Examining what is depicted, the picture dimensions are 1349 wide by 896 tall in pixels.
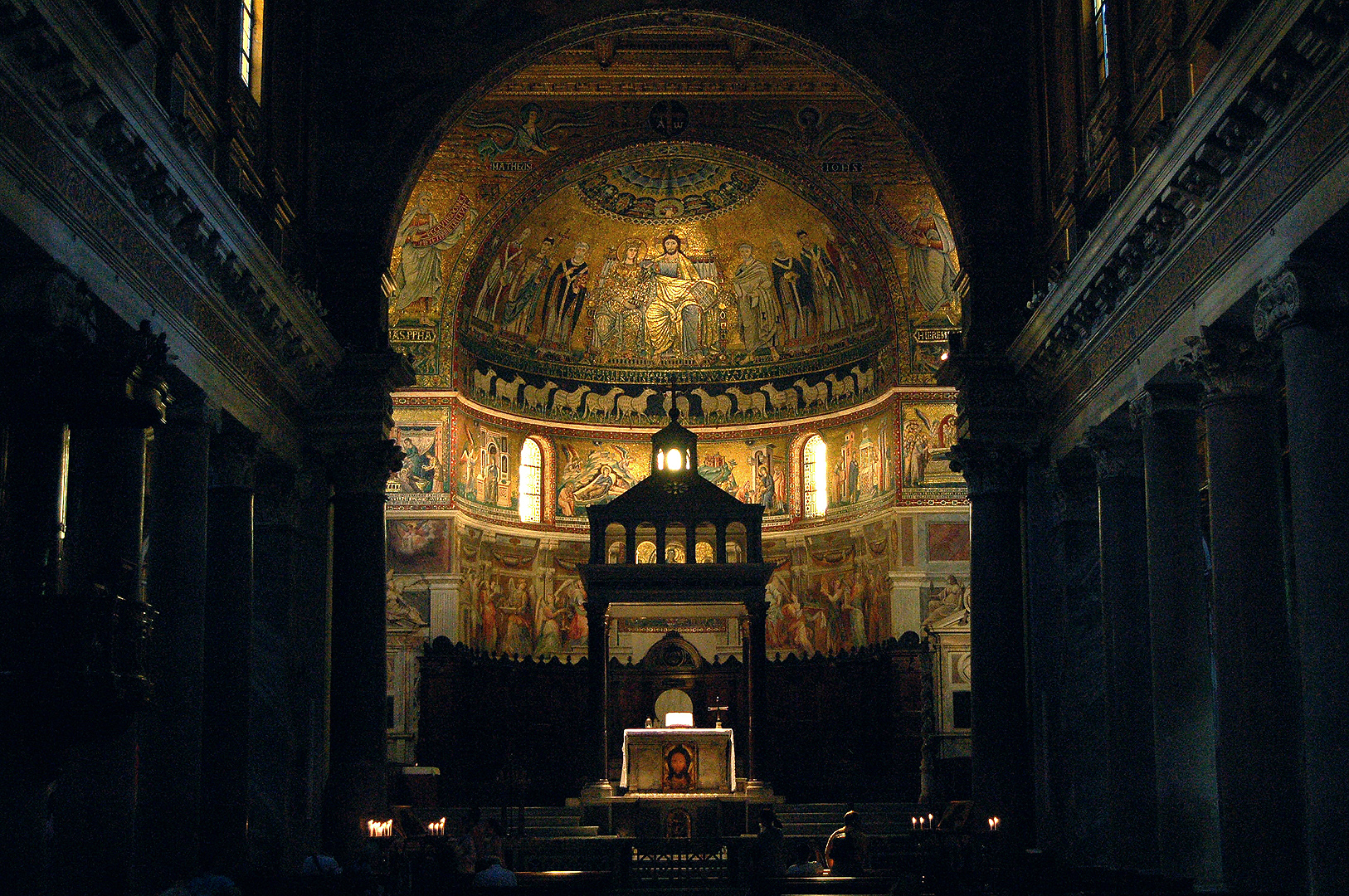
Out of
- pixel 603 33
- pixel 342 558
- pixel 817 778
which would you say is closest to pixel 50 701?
pixel 342 558

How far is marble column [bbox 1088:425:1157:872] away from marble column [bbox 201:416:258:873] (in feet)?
36.7

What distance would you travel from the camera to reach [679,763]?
3038cm

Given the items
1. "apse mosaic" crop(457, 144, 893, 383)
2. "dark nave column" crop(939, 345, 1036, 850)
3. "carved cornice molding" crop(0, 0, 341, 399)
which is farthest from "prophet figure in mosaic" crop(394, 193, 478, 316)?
"dark nave column" crop(939, 345, 1036, 850)

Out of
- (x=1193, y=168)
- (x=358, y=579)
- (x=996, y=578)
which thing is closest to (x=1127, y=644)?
(x=996, y=578)

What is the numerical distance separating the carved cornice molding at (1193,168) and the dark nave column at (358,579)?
990 centimetres

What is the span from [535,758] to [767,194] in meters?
13.9

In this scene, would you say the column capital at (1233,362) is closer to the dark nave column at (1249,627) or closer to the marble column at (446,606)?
the dark nave column at (1249,627)

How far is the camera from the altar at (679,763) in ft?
99.5

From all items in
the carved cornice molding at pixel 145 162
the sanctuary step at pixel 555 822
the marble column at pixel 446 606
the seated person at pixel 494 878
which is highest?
the carved cornice molding at pixel 145 162

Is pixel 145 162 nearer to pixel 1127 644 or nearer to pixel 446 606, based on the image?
pixel 1127 644

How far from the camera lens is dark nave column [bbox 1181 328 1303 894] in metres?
15.9

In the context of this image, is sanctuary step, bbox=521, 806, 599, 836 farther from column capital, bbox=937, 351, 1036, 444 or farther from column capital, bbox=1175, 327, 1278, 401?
column capital, bbox=1175, 327, 1278, 401

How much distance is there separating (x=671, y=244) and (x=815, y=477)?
6.57 m

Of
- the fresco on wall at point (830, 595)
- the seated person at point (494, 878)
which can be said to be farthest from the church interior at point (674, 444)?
the seated person at point (494, 878)
